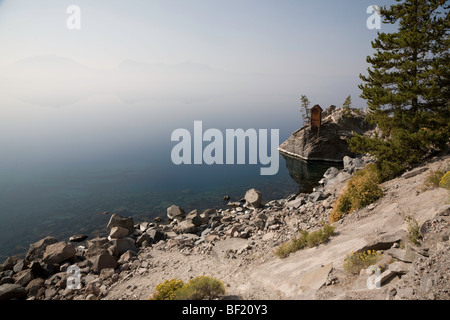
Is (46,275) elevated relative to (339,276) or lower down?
lower down

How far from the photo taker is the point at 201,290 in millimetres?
7785

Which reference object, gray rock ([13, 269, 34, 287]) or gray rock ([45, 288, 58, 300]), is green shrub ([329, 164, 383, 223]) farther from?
gray rock ([13, 269, 34, 287])

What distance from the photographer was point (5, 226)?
91.7 feet

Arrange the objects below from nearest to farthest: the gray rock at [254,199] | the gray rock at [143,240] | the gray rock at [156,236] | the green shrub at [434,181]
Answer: the green shrub at [434,181]
the gray rock at [143,240]
the gray rock at [156,236]
the gray rock at [254,199]

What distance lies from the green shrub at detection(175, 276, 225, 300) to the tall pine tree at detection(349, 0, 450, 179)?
15828mm

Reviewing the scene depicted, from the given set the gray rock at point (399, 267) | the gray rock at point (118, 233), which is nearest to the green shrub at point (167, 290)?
the gray rock at point (399, 267)

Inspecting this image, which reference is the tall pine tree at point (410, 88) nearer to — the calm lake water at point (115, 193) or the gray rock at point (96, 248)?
the calm lake water at point (115, 193)

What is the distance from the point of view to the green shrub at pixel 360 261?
773cm

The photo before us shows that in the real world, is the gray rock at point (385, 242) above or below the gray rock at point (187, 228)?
above

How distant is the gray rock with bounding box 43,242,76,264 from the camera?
1640 cm

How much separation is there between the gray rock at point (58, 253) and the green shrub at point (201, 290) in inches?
518
